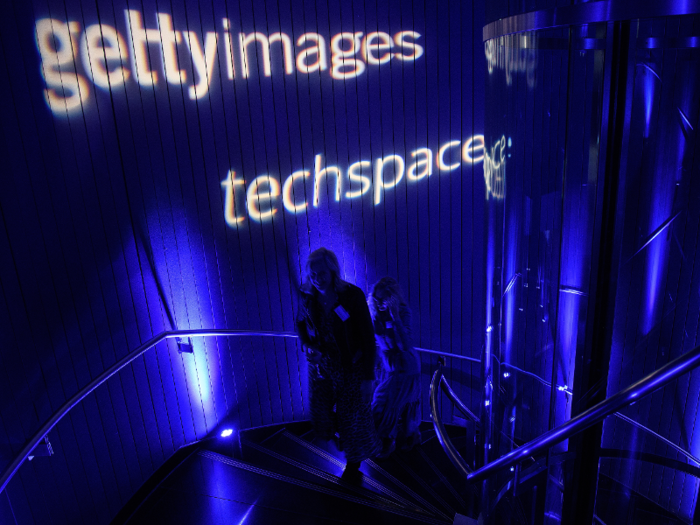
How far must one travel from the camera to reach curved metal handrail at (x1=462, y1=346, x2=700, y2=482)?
1493mm

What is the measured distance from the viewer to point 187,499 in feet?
12.0

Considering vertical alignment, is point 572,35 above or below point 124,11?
below

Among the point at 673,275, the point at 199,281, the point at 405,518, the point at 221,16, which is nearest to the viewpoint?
the point at 673,275

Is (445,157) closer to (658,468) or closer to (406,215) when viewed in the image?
(406,215)

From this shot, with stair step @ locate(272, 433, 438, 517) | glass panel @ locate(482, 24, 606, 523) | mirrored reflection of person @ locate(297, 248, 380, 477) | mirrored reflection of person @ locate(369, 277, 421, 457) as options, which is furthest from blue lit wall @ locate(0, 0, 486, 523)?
glass panel @ locate(482, 24, 606, 523)

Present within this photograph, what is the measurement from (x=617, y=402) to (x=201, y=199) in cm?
336

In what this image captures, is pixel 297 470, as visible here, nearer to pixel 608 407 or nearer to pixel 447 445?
pixel 447 445

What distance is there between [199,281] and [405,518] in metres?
2.37

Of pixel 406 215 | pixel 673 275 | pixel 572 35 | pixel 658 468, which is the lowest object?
pixel 658 468

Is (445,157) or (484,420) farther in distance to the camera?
(445,157)

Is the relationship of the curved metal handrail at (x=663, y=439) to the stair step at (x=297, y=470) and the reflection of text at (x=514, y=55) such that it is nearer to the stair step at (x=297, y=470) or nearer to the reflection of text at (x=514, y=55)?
the reflection of text at (x=514, y=55)

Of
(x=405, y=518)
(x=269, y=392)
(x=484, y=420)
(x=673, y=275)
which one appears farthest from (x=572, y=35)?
(x=269, y=392)

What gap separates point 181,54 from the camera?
3.88 m

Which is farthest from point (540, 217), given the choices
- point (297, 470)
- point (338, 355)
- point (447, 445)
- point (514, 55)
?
point (297, 470)
